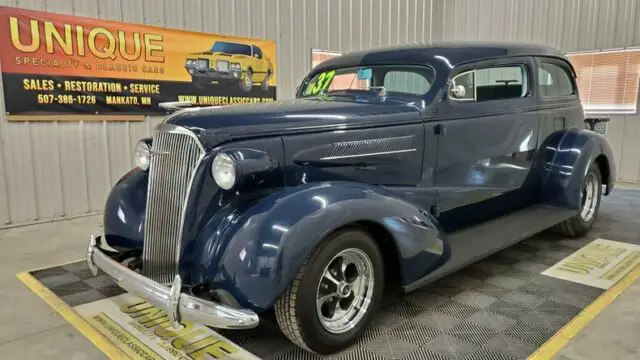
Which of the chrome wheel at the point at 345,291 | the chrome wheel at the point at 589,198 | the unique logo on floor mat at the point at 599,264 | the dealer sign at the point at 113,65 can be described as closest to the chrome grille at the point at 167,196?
the chrome wheel at the point at 345,291

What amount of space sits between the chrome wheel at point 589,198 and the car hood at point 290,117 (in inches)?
90.7

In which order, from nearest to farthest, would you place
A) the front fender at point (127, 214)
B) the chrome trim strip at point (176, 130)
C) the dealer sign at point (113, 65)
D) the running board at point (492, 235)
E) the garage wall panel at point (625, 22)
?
the chrome trim strip at point (176, 130)
the front fender at point (127, 214)
the running board at point (492, 235)
the dealer sign at point (113, 65)
the garage wall panel at point (625, 22)

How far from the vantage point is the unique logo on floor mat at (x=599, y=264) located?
3233 mm

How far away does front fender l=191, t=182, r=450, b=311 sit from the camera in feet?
6.40

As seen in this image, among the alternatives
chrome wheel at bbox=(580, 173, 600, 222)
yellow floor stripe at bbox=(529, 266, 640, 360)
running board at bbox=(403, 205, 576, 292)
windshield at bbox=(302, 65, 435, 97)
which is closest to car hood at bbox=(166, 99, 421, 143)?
windshield at bbox=(302, 65, 435, 97)

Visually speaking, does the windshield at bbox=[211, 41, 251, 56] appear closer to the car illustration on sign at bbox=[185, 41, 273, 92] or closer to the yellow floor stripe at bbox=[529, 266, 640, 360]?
the car illustration on sign at bbox=[185, 41, 273, 92]

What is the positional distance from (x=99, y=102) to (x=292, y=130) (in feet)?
12.3

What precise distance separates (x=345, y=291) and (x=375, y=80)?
5.93 feet

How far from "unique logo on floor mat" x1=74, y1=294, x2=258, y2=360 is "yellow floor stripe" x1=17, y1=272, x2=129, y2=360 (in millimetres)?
32

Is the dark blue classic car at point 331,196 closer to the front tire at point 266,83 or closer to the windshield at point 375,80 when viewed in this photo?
the windshield at point 375,80

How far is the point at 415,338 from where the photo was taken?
2.44m

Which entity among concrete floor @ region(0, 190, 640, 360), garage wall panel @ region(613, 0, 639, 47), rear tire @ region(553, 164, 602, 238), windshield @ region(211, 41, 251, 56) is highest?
garage wall panel @ region(613, 0, 639, 47)

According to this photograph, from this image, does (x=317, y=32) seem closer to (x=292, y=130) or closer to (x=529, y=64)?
(x=529, y=64)

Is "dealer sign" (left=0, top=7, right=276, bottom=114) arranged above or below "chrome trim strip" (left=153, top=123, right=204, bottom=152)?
above
